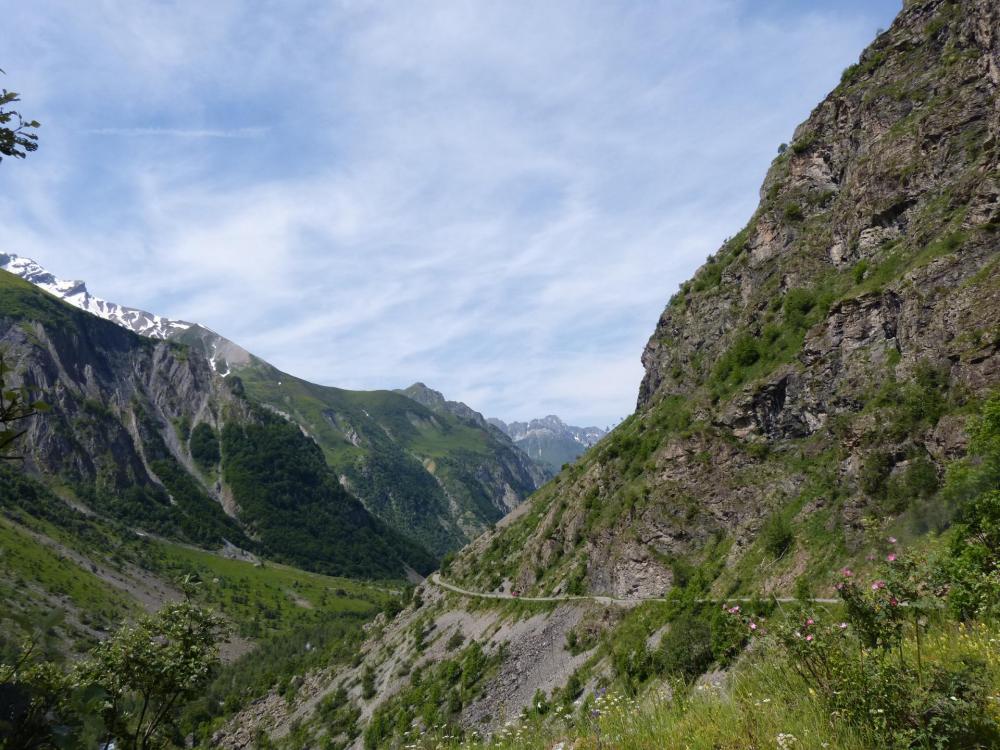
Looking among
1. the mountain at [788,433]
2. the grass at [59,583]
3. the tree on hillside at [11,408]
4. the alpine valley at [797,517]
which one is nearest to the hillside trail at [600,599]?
the alpine valley at [797,517]

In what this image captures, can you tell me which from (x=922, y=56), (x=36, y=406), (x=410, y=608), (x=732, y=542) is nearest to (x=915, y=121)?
(x=922, y=56)

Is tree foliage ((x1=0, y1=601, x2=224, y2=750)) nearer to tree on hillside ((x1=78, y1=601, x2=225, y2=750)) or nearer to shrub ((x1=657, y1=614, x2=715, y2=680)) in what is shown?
tree on hillside ((x1=78, y1=601, x2=225, y2=750))

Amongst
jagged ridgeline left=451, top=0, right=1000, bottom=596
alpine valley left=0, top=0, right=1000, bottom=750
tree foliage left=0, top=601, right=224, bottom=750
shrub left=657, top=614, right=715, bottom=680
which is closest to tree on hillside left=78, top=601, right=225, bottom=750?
tree foliage left=0, top=601, right=224, bottom=750

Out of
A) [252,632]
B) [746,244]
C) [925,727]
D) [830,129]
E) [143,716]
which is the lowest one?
[252,632]

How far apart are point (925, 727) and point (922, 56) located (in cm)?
7551

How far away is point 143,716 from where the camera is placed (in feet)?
33.5

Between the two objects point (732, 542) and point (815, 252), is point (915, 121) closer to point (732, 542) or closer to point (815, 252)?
point (815, 252)

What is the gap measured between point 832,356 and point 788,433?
7063 millimetres

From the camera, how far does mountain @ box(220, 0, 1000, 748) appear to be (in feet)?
106

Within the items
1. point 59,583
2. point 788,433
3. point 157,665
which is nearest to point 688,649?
point 788,433

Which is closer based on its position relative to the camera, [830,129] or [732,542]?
[732,542]

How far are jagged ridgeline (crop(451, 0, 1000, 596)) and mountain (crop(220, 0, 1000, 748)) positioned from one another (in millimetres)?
193

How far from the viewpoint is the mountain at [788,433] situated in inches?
1271

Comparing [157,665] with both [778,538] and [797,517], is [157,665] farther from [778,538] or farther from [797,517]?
[797,517]
